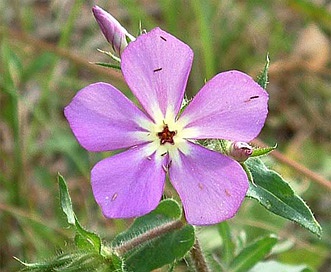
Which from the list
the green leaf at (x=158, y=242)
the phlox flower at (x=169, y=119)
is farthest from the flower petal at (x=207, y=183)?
the green leaf at (x=158, y=242)

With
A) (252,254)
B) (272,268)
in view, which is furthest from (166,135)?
(272,268)

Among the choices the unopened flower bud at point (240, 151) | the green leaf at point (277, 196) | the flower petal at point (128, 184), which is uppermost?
the unopened flower bud at point (240, 151)

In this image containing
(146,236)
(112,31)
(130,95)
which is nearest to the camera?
(112,31)

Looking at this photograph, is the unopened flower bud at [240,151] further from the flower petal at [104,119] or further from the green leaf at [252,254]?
the green leaf at [252,254]

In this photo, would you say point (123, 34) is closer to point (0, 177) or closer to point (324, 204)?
point (0, 177)

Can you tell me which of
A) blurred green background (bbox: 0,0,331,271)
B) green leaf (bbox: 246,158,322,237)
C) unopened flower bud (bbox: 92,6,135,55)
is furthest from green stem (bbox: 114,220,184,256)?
blurred green background (bbox: 0,0,331,271)

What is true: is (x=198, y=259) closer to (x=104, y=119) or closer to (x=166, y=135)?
(x=166, y=135)

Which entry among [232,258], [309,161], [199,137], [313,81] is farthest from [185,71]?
[313,81]
